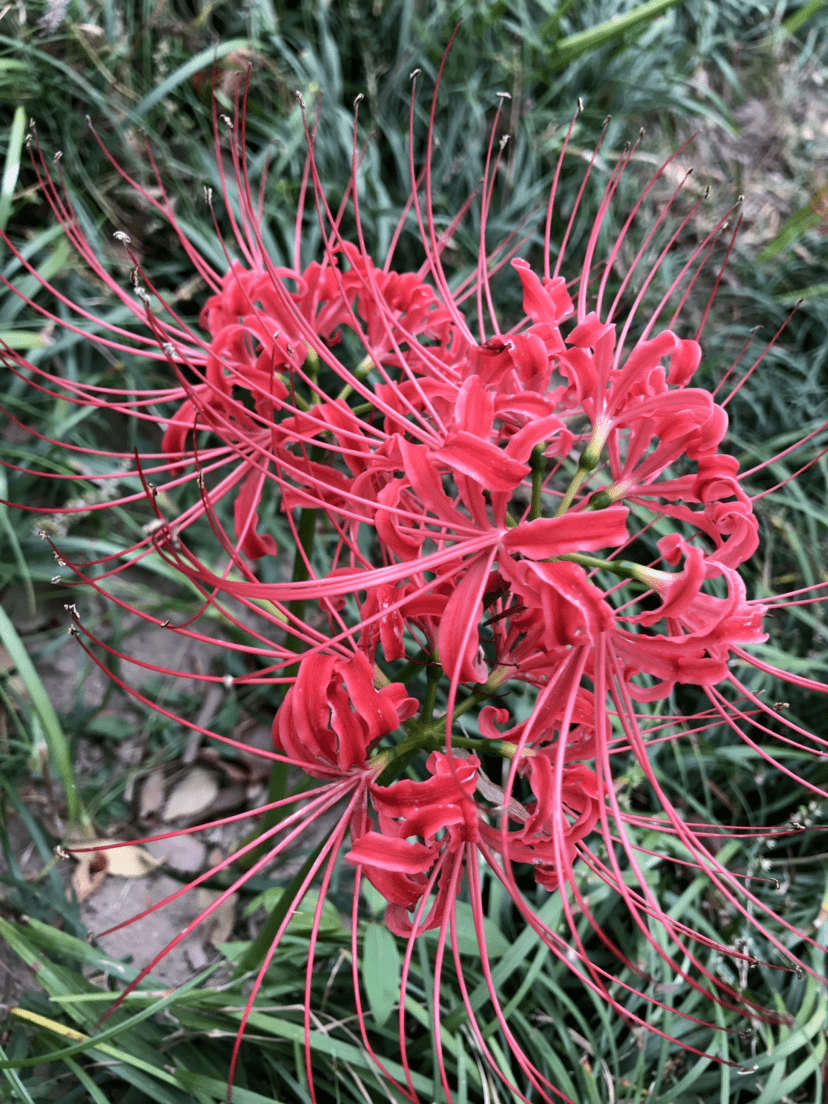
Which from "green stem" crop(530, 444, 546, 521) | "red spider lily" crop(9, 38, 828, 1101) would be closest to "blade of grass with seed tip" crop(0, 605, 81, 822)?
"red spider lily" crop(9, 38, 828, 1101)

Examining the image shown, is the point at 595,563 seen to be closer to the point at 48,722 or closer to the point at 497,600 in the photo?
the point at 497,600

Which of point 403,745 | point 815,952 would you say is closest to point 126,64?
point 403,745

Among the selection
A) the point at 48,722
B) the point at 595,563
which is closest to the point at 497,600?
the point at 595,563

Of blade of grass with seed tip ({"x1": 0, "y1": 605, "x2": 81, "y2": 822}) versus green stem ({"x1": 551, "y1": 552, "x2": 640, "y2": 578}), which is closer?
green stem ({"x1": 551, "y1": 552, "x2": 640, "y2": 578})

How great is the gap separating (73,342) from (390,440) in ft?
4.13

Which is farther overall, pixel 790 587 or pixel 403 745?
pixel 790 587

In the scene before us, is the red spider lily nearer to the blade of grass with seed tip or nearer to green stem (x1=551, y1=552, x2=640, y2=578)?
green stem (x1=551, y1=552, x2=640, y2=578)

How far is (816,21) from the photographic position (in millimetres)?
3146

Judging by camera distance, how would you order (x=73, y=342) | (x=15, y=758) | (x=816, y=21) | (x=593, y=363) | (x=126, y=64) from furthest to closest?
(x=816, y=21)
(x=126, y=64)
(x=73, y=342)
(x=15, y=758)
(x=593, y=363)

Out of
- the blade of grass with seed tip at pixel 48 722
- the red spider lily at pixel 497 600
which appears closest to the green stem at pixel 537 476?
the red spider lily at pixel 497 600

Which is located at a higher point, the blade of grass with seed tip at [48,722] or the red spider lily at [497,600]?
the red spider lily at [497,600]

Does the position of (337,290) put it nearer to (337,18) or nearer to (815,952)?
(815,952)

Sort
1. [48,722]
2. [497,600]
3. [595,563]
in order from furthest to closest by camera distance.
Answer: [48,722] < [497,600] < [595,563]

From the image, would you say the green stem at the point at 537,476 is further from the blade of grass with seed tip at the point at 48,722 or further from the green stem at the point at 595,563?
the blade of grass with seed tip at the point at 48,722
